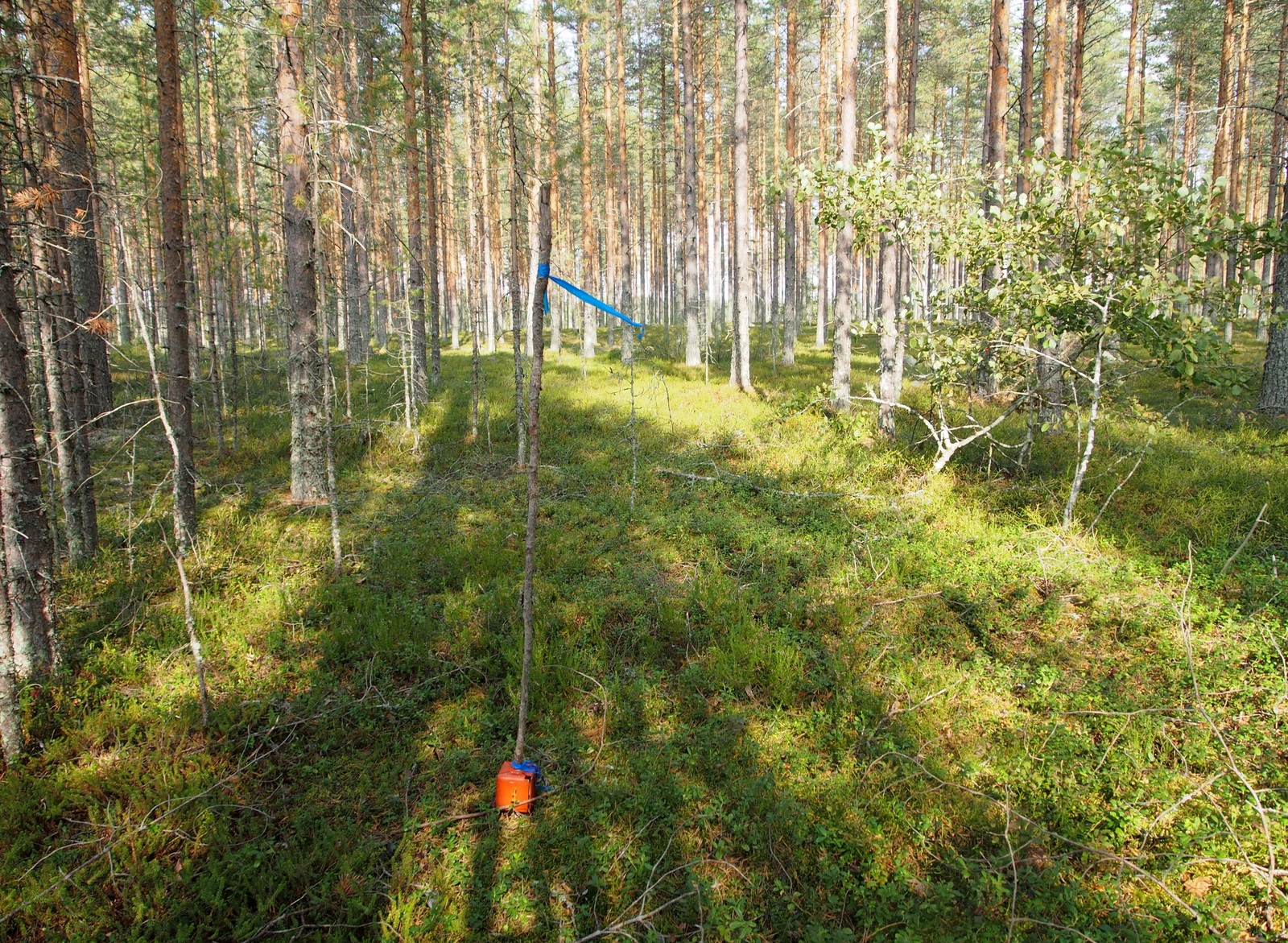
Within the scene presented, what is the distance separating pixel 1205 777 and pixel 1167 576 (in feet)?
7.41

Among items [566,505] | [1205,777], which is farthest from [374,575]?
[1205,777]

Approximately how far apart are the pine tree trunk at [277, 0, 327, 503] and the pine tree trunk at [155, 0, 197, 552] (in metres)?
0.98

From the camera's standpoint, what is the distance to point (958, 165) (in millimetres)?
7258

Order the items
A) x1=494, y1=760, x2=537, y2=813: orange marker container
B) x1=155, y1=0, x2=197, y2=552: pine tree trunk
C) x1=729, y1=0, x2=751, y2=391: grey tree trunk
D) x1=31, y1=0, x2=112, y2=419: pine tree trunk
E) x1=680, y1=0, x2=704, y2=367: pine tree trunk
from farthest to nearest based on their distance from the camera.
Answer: x1=680, y1=0, x2=704, y2=367: pine tree trunk → x1=729, y1=0, x2=751, y2=391: grey tree trunk → x1=155, y1=0, x2=197, y2=552: pine tree trunk → x1=31, y1=0, x2=112, y2=419: pine tree trunk → x1=494, y1=760, x2=537, y2=813: orange marker container

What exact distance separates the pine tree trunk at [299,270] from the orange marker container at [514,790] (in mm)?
5378

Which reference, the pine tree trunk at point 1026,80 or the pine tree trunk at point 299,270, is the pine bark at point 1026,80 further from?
the pine tree trunk at point 299,270

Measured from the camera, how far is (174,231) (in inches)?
247

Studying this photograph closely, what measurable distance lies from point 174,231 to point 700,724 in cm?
671

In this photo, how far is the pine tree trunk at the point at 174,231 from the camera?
6.23 meters

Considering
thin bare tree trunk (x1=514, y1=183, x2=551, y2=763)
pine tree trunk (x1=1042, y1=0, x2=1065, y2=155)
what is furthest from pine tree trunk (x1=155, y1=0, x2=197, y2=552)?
pine tree trunk (x1=1042, y1=0, x2=1065, y2=155)

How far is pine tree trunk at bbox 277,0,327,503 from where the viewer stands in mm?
7281

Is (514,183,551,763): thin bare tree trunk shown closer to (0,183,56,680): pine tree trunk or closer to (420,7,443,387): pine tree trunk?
(0,183,56,680): pine tree trunk

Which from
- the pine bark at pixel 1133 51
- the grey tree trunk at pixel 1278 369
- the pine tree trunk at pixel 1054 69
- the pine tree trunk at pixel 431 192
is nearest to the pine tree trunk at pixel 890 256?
the pine tree trunk at pixel 1054 69

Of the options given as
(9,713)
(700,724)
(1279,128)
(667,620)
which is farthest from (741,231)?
(1279,128)
